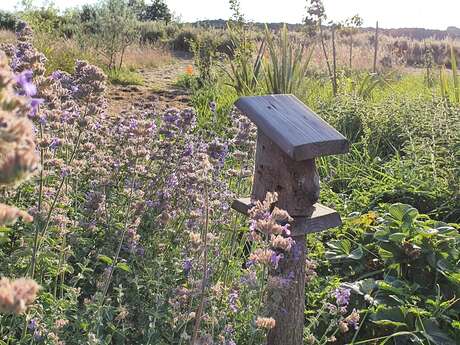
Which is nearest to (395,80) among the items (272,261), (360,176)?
(360,176)

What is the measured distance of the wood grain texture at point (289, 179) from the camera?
250cm

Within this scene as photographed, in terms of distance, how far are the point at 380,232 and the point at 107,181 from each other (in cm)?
145

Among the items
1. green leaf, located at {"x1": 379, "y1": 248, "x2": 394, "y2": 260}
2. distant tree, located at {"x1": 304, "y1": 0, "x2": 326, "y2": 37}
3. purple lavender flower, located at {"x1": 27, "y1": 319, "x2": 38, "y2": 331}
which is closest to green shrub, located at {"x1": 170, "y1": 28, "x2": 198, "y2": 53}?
distant tree, located at {"x1": 304, "y1": 0, "x2": 326, "y2": 37}

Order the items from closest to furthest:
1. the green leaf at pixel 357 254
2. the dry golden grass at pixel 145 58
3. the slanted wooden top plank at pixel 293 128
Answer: the slanted wooden top plank at pixel 293 128 < the green leaf at pixel 357 254 < the dry golden grass at pixel 145 58

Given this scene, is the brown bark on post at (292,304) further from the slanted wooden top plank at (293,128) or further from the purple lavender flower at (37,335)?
the purple lavender flower at (37,335)

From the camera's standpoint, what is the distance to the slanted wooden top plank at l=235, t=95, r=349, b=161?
231 centimetres

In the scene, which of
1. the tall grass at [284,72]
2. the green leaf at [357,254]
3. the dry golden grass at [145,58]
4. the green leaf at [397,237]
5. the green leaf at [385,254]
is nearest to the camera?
the green leaf at [397,237]

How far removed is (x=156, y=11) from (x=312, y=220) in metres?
45.2

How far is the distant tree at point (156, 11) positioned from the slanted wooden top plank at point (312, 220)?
44366mm

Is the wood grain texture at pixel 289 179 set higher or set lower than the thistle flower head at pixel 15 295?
lower

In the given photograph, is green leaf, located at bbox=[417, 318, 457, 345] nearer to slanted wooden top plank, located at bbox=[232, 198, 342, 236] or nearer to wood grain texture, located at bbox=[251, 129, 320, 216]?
slanted wooden top plank, located at bbox=[232, 198, 342, 236]

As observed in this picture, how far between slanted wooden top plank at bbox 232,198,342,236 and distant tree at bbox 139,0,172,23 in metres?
44.4

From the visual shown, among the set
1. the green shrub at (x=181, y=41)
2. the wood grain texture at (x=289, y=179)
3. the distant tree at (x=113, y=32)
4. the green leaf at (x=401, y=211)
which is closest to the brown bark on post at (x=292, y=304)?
the wood grain texture at (x=289, y=179)

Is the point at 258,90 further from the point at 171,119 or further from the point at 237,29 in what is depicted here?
the point at 171,119
